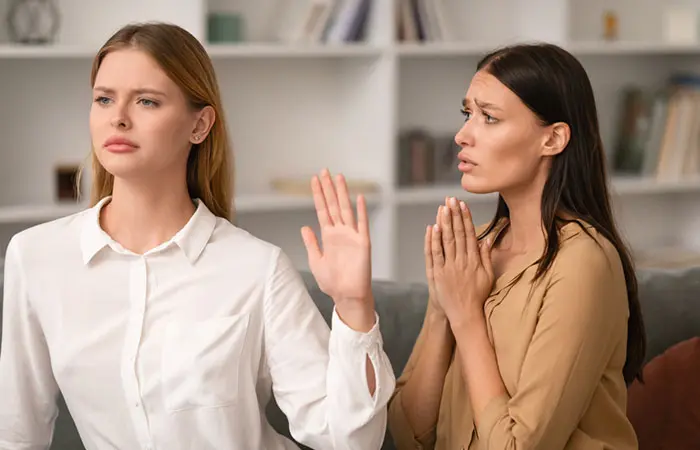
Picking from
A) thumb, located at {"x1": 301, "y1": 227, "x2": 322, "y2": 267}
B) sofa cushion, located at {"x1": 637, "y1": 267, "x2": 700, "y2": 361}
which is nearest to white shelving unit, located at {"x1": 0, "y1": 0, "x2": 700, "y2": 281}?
sofa cushion, located at {"x1": 637, "y1": 267, "x2": 700, "y2": 361}

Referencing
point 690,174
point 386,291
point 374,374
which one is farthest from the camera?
point 690,174

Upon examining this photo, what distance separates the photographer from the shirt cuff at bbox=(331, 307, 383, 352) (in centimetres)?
150

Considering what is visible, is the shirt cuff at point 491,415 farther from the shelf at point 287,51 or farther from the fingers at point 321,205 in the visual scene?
the shelf at point 287,51

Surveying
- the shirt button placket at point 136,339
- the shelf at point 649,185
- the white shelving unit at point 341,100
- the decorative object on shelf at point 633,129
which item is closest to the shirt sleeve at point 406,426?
the shirt button placket at point 136,339

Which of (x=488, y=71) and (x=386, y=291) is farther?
(x=386, y=291)

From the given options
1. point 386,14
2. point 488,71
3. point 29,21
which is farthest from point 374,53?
point 488,71

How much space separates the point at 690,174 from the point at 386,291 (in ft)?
7.85

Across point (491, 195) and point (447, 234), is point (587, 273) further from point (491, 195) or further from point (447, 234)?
point (491, 195)

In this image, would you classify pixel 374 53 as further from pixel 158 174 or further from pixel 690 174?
pixel 158 174

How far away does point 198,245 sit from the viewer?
166 cm

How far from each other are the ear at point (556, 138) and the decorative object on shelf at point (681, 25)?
2.78 metres

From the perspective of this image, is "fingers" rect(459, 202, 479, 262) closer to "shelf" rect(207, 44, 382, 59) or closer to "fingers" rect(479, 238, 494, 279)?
"fingers" rect(479, 238, 494, 279)

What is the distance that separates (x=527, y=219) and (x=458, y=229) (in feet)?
0.41

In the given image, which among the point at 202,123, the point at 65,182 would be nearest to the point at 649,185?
the point at 65,182
